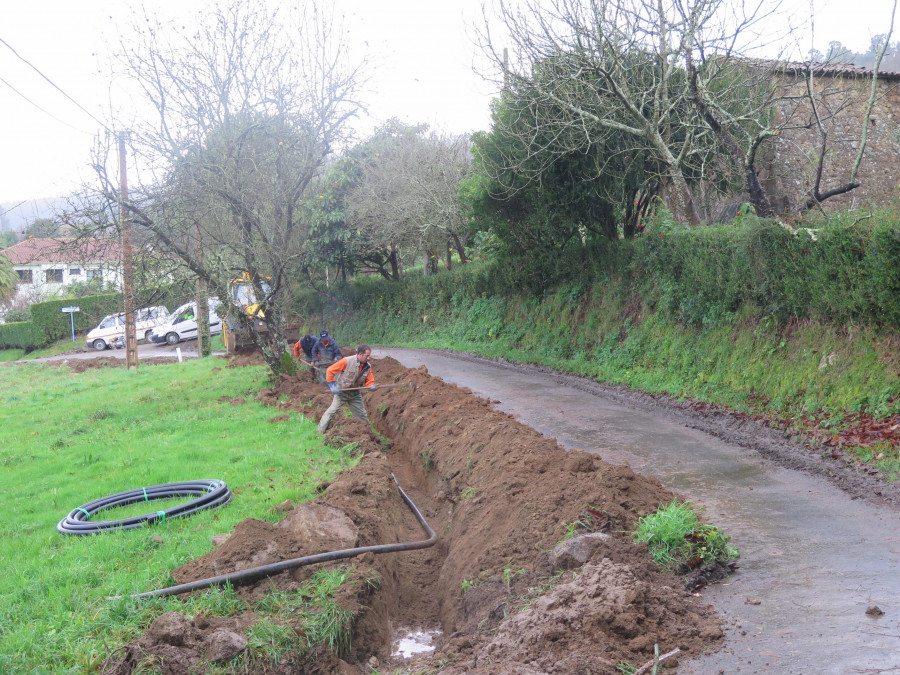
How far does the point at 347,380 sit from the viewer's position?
11719mm

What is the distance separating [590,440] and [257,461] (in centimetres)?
448

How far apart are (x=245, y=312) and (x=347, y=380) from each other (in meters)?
4.59

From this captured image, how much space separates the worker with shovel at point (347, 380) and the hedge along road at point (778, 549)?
286 cm

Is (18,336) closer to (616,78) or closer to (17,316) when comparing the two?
(17,316)

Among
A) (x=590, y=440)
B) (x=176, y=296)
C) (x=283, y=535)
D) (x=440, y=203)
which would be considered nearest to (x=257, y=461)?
(x=283, y=535)

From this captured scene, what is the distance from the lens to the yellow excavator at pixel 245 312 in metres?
15.3

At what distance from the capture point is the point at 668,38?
13.0m

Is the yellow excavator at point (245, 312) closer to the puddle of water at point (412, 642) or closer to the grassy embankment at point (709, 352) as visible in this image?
the grassy embankment at point (709, 352)

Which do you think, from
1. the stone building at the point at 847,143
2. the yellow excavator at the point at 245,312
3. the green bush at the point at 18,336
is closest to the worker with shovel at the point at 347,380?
the yellow excavator at the point at 245,312

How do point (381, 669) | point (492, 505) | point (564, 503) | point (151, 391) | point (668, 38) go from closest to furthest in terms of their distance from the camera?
point (381, 669), point (564, 503), point (492, 505), point (668, 38), point (151, 391)

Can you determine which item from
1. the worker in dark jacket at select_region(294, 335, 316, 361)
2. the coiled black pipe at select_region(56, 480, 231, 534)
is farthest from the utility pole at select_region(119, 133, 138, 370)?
the coiled black pipe at select_region(56, 480, 231, 534)

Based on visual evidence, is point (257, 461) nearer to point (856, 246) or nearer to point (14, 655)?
point (14, 655)

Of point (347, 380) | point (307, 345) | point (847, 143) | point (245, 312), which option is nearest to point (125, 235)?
point (245, 312)

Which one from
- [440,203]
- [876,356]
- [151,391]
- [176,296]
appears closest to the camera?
[876,356]
